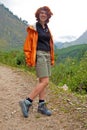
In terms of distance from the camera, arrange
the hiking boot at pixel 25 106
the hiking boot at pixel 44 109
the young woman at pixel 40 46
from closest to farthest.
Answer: the young woman at pixel 40 46 → the hiking boot at pixel 25 106 → the hiking boot at pixel 44 109

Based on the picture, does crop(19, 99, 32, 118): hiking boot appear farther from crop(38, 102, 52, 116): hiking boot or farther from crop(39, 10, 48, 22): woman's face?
crop(39, 10, 48, 22): woman's face

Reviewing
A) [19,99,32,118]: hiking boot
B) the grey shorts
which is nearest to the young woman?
the grey shorts

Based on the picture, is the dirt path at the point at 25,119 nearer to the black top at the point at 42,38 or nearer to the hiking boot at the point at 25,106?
the hiking boot at the point at 25,106

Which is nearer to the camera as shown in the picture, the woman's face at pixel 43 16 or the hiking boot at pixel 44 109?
the woman's face at pixel 43 16

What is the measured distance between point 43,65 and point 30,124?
1.14 metres

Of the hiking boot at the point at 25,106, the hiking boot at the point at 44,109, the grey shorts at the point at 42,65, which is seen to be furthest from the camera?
the hiking boot at the point at 44,109

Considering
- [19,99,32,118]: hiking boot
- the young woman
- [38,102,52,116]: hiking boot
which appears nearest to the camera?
the young woman

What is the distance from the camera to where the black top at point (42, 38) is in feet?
23.7

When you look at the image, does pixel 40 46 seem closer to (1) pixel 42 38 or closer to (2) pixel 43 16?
(1) pixel 42 38

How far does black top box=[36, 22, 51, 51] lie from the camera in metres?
7.23

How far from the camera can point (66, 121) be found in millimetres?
7422

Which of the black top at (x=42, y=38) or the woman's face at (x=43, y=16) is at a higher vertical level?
the woman's face at (x=43, y=16)

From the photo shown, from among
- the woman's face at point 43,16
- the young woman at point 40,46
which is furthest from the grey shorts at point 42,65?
the woman's face at point 43,16

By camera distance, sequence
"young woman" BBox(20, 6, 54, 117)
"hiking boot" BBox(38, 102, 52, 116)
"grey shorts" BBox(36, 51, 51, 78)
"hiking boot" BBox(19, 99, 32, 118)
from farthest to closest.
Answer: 1. "hiking boot" BBox(38, 102, 52, 116)
2. "hiking boot" BBox(19, 99, 32, 118)
3. "grey shorts" BBox(36, 51, 51, 78)
4. "young woman" BBox(20, 6, 54, 117)
